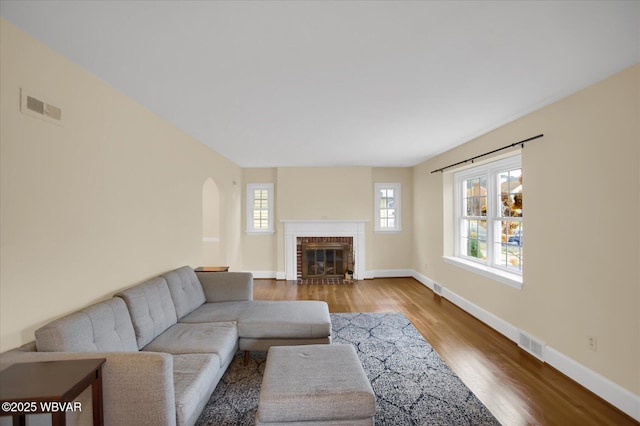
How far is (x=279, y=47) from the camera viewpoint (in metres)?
1.78

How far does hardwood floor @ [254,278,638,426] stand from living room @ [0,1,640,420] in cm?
16

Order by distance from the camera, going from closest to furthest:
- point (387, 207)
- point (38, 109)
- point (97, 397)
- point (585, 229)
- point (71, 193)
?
point (97, 397) → point (38, 109) → point (71, 193) → point (585, 229) → point (387, 207)

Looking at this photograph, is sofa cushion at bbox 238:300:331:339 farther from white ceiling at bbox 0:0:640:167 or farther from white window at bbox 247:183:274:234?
white window at bbox 247:183:274:234

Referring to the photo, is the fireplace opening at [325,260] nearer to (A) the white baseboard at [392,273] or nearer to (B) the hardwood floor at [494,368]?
(A) the white baseboard at [392,273]

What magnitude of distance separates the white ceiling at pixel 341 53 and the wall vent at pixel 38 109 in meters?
0.37

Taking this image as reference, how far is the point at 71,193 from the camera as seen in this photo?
76.9 inches

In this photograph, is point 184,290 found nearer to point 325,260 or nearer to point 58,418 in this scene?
point 58,418

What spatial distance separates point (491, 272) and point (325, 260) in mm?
3302

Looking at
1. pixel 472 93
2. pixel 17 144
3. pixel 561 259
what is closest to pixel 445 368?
pixel 561 259

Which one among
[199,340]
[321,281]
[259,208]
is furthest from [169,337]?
[259,208]

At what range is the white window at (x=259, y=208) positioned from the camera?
634 centimetres

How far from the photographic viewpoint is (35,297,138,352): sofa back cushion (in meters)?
1.56

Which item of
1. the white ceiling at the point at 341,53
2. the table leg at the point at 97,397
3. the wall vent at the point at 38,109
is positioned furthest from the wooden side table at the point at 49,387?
the white ceiling at the point at 341,53

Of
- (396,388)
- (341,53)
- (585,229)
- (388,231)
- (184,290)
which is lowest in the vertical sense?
(396,388)
